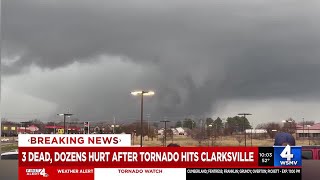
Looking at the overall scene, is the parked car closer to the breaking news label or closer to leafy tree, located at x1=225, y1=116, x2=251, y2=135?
the breaking news label

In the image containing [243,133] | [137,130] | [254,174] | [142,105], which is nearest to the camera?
[254,174]

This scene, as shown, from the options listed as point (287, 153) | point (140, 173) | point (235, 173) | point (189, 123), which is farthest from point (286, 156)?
point (189, 123)

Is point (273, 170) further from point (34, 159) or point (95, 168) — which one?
point (34, 159)

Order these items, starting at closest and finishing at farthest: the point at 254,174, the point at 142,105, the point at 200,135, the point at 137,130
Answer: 1. the point at 254,174
2. the point at 137,130
3. the point at 142,105
4. the point at 200,135

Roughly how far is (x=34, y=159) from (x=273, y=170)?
369cm

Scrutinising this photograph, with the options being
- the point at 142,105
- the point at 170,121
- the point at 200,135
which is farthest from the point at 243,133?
the point at 142,105

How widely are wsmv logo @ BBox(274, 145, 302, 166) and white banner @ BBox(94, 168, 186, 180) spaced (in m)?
1.47

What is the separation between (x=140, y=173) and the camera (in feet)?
22.0

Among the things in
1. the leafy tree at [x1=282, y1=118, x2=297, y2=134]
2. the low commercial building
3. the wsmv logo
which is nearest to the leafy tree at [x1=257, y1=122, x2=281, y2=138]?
the leafy tree at [x1=282, y1=118, x2=297, y2=134]

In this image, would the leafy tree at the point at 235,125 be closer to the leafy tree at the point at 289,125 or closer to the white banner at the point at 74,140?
the leafy tree at the point at 289,125

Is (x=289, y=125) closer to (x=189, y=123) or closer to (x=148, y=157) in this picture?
(x=189, y=123)

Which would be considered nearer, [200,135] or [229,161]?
[229,161]

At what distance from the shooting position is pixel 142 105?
2364 centimetres

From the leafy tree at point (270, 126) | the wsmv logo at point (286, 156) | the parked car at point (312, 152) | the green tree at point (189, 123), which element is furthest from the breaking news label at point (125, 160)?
the leafy tree at point (270, 126)
